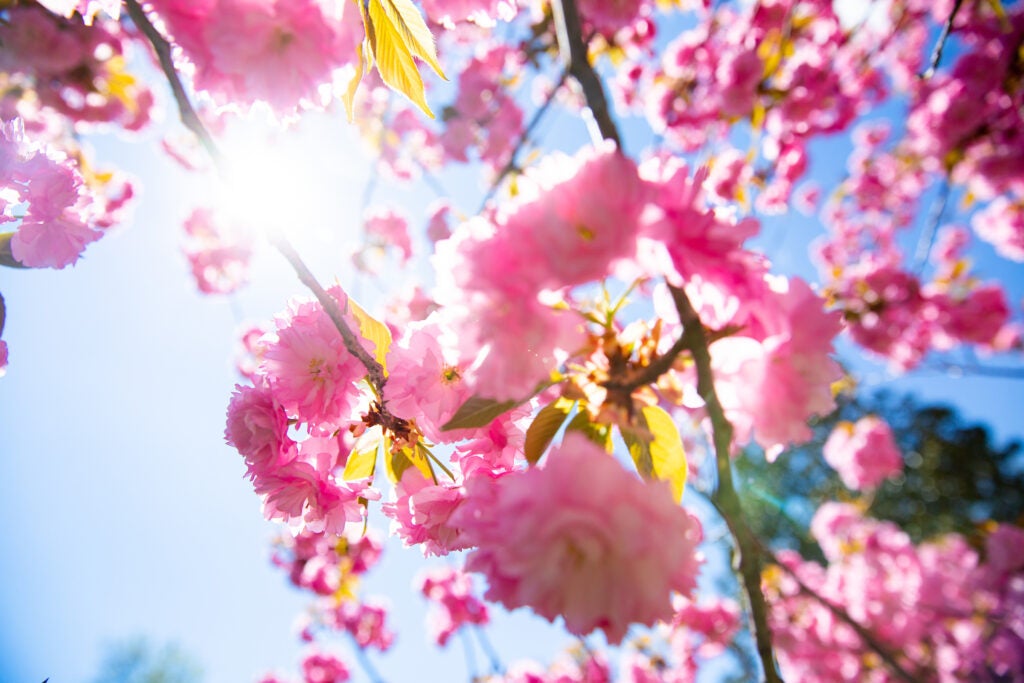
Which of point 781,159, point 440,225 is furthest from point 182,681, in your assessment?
point 781,159

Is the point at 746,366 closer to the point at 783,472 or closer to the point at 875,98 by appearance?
the point at 875,98

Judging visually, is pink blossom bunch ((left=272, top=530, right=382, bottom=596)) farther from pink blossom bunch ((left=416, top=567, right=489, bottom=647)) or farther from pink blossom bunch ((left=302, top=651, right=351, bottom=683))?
pink blossom bunch ((left=302, top=651, right=351, bottom=683))

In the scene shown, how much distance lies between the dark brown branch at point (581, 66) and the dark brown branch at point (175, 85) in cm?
59

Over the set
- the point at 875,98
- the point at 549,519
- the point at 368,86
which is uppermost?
the point at 875,98

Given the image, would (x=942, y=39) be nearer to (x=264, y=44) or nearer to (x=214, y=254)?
(x=264, y=44)

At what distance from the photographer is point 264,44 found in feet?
2.52

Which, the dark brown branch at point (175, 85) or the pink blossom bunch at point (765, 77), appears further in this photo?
the pink blossom bunch at point (765, 77)

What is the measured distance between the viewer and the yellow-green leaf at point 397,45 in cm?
91

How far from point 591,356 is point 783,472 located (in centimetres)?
1784

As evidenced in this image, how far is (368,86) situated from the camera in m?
4.03

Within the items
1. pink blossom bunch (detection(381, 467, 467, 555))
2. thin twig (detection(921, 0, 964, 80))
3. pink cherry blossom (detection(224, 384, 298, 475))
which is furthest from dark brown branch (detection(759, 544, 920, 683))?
thin twig (detection(921, 0, 964, 80))

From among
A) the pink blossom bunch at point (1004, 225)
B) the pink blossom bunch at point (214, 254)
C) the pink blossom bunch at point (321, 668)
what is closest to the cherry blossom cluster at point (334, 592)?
the pink blossom bunch at point (321, 668)

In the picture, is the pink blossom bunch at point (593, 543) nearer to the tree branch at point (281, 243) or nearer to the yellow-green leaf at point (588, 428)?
the yellow-green leaf at point (588, 428)

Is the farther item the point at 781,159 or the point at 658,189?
the point at 781,159
